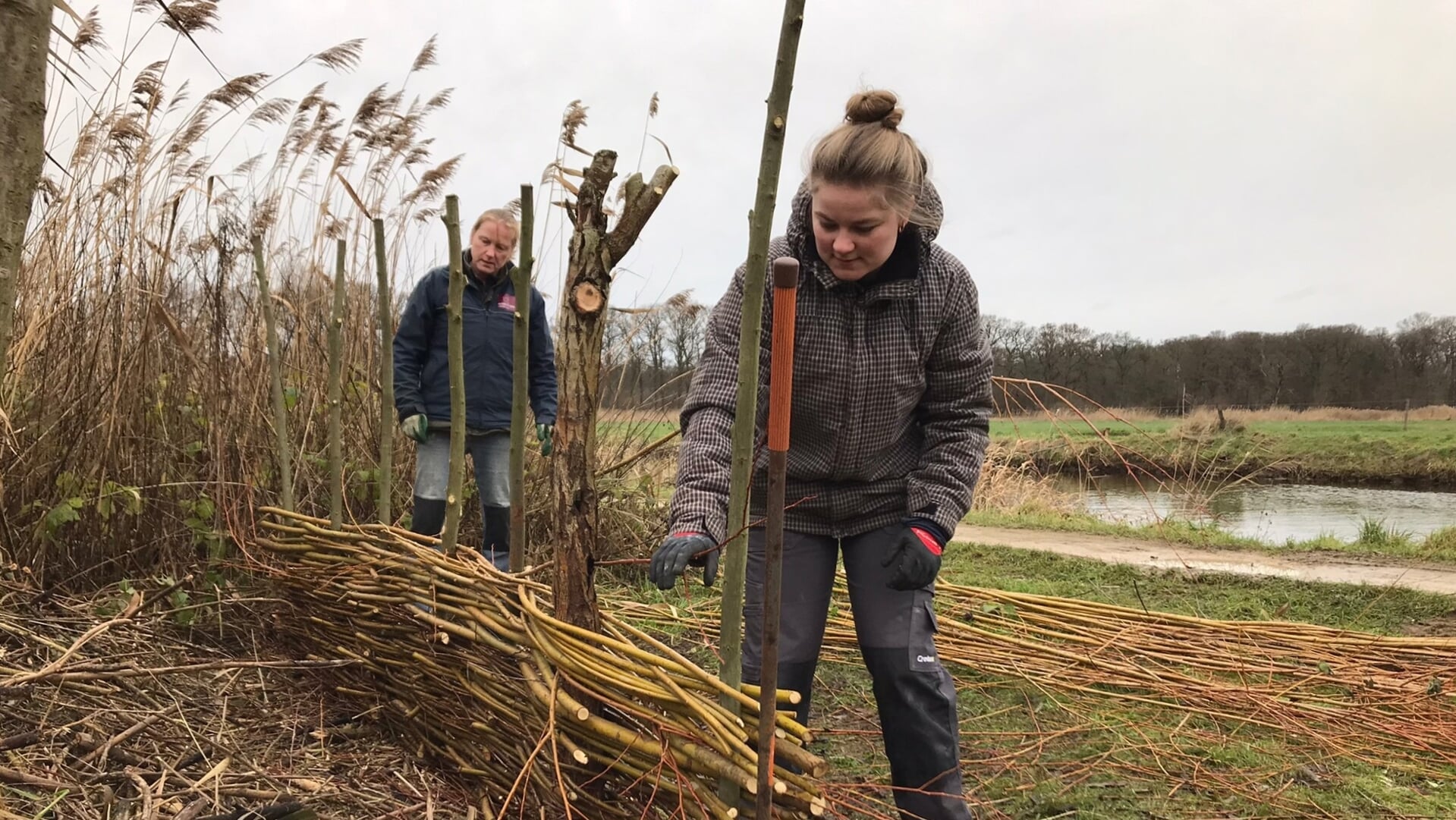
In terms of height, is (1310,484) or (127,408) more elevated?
(127,408)

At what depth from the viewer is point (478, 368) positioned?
3.80 meters

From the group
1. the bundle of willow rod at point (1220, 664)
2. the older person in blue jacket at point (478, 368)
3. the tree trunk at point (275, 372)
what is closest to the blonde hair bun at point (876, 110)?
the bundle of willow rod at point (1220, 664)

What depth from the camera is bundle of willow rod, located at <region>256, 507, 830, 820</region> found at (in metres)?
1.27

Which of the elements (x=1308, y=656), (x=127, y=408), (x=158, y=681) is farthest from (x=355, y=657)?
(x=1308, y=656)

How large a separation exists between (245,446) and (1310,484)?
68.5 feet

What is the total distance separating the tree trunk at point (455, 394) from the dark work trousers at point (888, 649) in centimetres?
74

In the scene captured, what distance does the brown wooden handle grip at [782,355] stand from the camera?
1091mm

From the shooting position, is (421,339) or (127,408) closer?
(127,408)

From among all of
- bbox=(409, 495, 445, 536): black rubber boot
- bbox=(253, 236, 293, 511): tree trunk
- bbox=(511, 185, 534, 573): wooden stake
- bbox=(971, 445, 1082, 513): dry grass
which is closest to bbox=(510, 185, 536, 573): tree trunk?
bbox=(511, 185, 534, 573): wooden stake

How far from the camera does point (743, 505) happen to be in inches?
47.5

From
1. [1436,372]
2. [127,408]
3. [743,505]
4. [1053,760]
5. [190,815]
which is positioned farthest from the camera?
[1436,372]

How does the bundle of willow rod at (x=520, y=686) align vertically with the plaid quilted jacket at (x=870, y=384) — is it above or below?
below

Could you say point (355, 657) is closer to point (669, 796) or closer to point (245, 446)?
point (245, 446)

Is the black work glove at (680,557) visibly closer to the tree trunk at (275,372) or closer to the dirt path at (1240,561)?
the tree trunk at (275,372)
